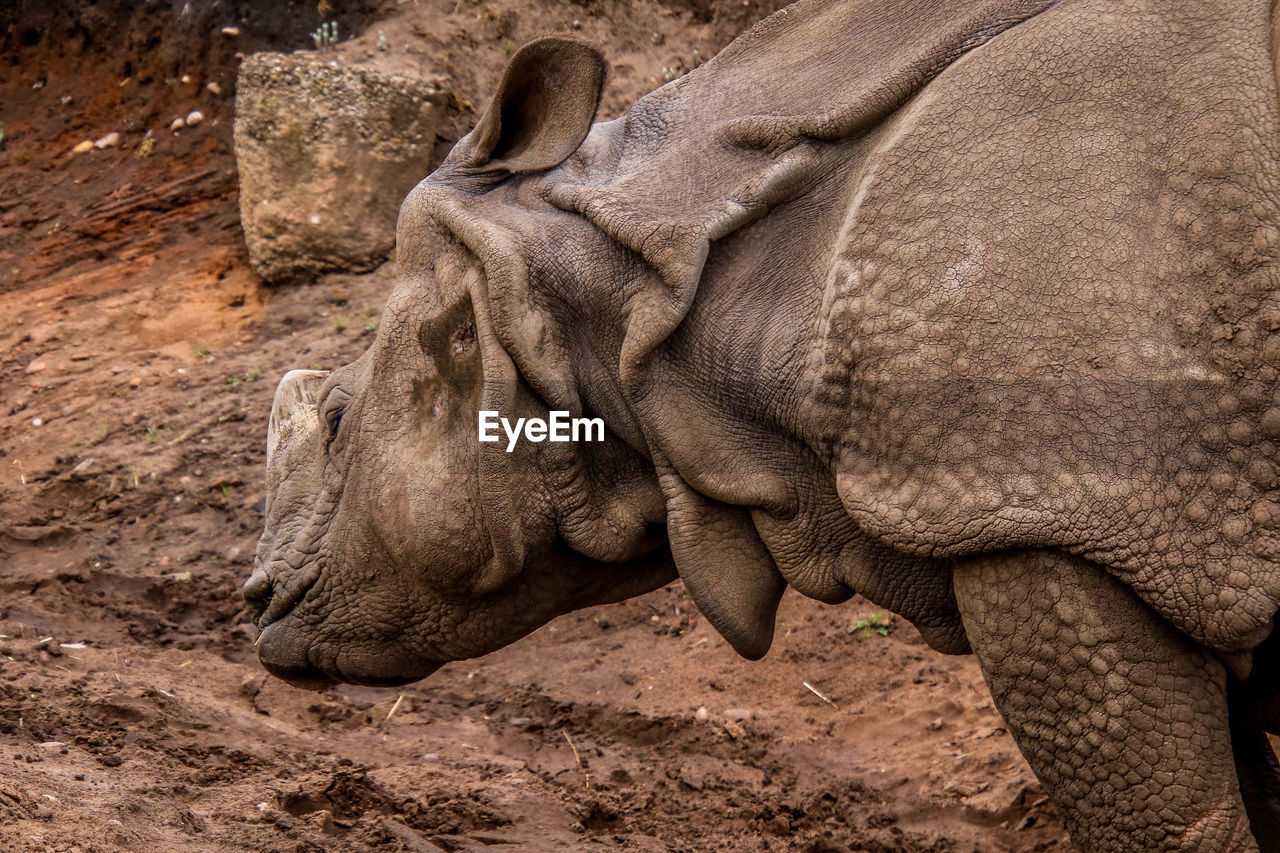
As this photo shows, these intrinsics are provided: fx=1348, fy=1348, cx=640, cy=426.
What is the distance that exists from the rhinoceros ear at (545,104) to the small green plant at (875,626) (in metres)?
3.18

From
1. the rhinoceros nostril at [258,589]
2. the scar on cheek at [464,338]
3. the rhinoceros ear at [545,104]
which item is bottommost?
the rhinoceros nostril at [258,589]

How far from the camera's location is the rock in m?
7.64

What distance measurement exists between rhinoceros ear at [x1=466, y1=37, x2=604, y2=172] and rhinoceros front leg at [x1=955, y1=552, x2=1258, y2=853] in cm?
152

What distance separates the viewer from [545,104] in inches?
138

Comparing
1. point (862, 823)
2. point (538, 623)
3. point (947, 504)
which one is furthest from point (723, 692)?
point (947, 504)

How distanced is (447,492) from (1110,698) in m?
1.63

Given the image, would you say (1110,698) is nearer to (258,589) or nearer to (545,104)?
(545,104)

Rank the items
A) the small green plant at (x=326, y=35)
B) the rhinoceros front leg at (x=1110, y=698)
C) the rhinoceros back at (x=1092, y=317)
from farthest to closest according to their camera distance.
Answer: the small green plant at (x=326, y=35) < the rhinoceros front leg at (x=1110, y=698) < the rhinoceros back at (x=1092, y=317)

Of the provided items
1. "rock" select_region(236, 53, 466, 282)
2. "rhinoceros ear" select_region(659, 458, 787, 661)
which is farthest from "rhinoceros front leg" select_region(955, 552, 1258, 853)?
"rock" select_region(236, 53, 466, 282)

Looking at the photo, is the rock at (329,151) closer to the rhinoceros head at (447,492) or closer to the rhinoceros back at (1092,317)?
the rhinoceros head at (447,492)

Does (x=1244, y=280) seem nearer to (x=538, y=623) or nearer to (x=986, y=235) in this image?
(x=986, y=235)
